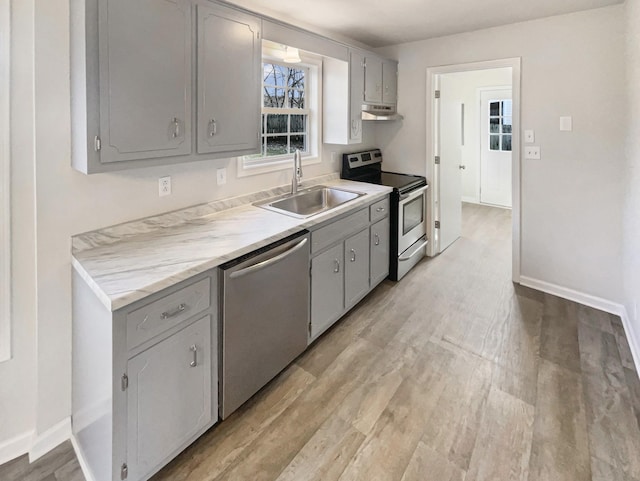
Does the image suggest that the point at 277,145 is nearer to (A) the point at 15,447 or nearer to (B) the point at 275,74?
(B) the point at 275,74

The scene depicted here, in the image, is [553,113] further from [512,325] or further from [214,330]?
[214,330]

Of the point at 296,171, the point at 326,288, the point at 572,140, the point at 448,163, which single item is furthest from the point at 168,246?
the point at 448,163

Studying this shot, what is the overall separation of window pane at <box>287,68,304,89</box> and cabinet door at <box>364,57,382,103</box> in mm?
640

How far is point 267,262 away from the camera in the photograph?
78.9 inches

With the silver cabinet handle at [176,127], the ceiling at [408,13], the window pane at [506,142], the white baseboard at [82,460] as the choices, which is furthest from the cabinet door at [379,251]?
the window pane at [506,142]

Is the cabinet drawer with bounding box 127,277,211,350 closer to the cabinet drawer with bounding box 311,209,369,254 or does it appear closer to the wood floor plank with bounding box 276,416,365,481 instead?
the wood floor plank with bounding box 276,416,365,481

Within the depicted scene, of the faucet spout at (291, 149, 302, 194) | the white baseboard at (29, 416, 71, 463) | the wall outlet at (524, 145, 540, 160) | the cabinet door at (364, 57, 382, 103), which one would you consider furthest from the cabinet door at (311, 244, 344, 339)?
the wall outlet at (524, 145, 540, 160)

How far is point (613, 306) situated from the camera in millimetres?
3111

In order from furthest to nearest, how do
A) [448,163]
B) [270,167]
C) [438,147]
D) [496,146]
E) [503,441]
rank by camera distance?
[496,146]
[448,163]
[438,147]
[270,167]
[503,441]

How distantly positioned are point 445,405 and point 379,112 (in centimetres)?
285

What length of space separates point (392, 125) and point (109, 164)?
331 cm

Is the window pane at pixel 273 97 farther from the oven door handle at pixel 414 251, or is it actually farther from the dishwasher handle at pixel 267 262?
the oven door handle at pixel 414 251

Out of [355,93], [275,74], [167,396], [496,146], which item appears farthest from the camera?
[496,146]

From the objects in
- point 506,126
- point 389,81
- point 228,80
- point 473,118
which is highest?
point 473,118
